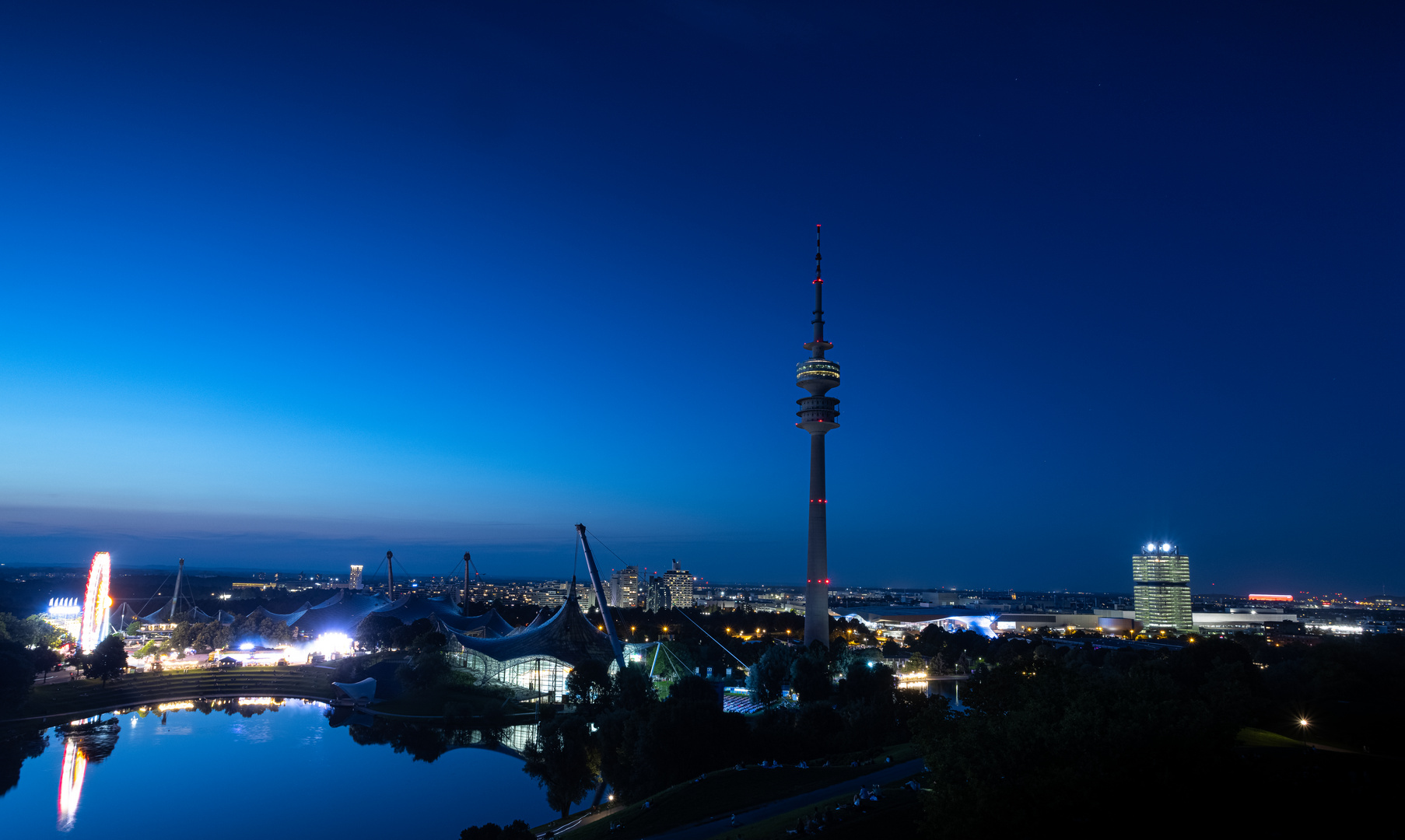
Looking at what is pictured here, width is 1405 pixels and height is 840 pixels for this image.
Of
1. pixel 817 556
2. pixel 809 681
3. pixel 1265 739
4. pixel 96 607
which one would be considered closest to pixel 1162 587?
pixel 817 556

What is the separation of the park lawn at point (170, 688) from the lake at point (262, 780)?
346 cm

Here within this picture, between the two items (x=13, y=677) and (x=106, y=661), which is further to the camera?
(x=106, y=661)

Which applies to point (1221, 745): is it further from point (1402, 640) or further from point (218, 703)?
point (1402, 640)

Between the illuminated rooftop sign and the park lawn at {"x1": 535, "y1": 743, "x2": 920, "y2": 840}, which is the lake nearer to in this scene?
the park lawn at {"x1": 535, "y1": 743, "x2": 920, "y2": 840}

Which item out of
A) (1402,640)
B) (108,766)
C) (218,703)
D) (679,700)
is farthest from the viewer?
(1402,640)

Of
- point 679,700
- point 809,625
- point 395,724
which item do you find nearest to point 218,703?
point 395,724

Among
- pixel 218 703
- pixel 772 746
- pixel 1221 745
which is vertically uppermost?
pixel 1221 745

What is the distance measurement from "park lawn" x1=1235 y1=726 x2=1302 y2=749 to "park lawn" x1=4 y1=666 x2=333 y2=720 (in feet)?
175

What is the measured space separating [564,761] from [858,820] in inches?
762

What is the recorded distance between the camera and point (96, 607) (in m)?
57.0

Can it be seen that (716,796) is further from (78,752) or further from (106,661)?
(106,661)

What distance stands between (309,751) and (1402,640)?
74755mm

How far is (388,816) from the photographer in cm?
3023

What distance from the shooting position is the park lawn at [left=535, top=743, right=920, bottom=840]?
2452 centimetres
